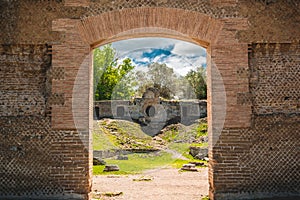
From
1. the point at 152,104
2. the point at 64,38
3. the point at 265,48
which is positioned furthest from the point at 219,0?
the point at 152,104

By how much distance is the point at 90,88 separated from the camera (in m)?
5.82

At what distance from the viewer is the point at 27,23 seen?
5605 millimetres

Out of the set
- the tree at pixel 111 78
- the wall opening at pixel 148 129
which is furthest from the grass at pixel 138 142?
the tree at pixel 111 78

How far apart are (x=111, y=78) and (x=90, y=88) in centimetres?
2664

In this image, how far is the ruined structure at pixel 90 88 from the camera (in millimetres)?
5523

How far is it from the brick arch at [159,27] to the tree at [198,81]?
26045 mm

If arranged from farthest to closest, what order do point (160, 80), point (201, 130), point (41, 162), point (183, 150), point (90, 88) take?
point (160, 80), point (201, 130), point (183, 150), point (90, 88), point (41, 162)

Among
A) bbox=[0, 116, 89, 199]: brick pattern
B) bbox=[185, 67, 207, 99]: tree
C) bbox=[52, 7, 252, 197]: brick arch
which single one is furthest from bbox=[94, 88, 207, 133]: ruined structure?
bbox=[0, 116, 89, 199]: brick pattern

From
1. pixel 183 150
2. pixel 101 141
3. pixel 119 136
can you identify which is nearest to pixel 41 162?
pixel 101 141

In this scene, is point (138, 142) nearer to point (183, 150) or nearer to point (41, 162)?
point (183, 150)

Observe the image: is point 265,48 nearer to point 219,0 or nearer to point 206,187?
point 219,0

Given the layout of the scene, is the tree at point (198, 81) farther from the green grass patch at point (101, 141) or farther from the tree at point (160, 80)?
the green grass patch at point (101, 141)

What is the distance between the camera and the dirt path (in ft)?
21.7

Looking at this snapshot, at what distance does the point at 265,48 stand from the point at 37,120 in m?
4.55
